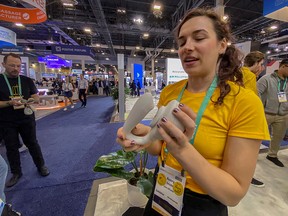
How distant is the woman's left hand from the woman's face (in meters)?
0.27

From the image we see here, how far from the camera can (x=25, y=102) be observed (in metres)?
2.11

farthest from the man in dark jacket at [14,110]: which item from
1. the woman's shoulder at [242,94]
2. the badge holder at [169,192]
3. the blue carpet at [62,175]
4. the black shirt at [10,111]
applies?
the woman's shoulder at [242,94]

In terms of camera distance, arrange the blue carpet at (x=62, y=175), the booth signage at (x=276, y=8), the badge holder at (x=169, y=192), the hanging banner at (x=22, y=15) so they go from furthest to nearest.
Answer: the hanging banner at (x=22, y=15) → the booth signage at (x=276, y=8) → the blue carpet at (x=62, y=175) → the badge holder at (x=169, y=192)

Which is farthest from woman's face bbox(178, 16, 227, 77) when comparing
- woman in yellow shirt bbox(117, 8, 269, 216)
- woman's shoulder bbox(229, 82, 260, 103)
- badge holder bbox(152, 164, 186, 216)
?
badge holder bbox(152, 164, 186, 216)

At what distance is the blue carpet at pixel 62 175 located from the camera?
1886mm

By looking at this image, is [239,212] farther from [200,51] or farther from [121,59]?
[121,59]

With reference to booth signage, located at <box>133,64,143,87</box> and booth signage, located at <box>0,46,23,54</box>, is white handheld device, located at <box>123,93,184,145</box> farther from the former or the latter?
booth signage, located at <box>133,64,143,87</box>

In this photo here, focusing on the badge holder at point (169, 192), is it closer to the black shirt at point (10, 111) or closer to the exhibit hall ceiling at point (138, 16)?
the black shirt at point (10, 111)

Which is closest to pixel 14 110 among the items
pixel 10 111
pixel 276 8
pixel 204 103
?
pixel 10 111

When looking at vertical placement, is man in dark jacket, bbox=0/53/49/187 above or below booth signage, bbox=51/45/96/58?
below

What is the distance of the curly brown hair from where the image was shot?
0.67 metres

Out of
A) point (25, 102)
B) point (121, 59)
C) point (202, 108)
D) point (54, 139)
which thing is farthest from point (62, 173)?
point (121, 59)

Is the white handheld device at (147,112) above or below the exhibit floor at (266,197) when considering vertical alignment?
above

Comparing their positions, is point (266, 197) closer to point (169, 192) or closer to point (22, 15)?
point (169, 192)
